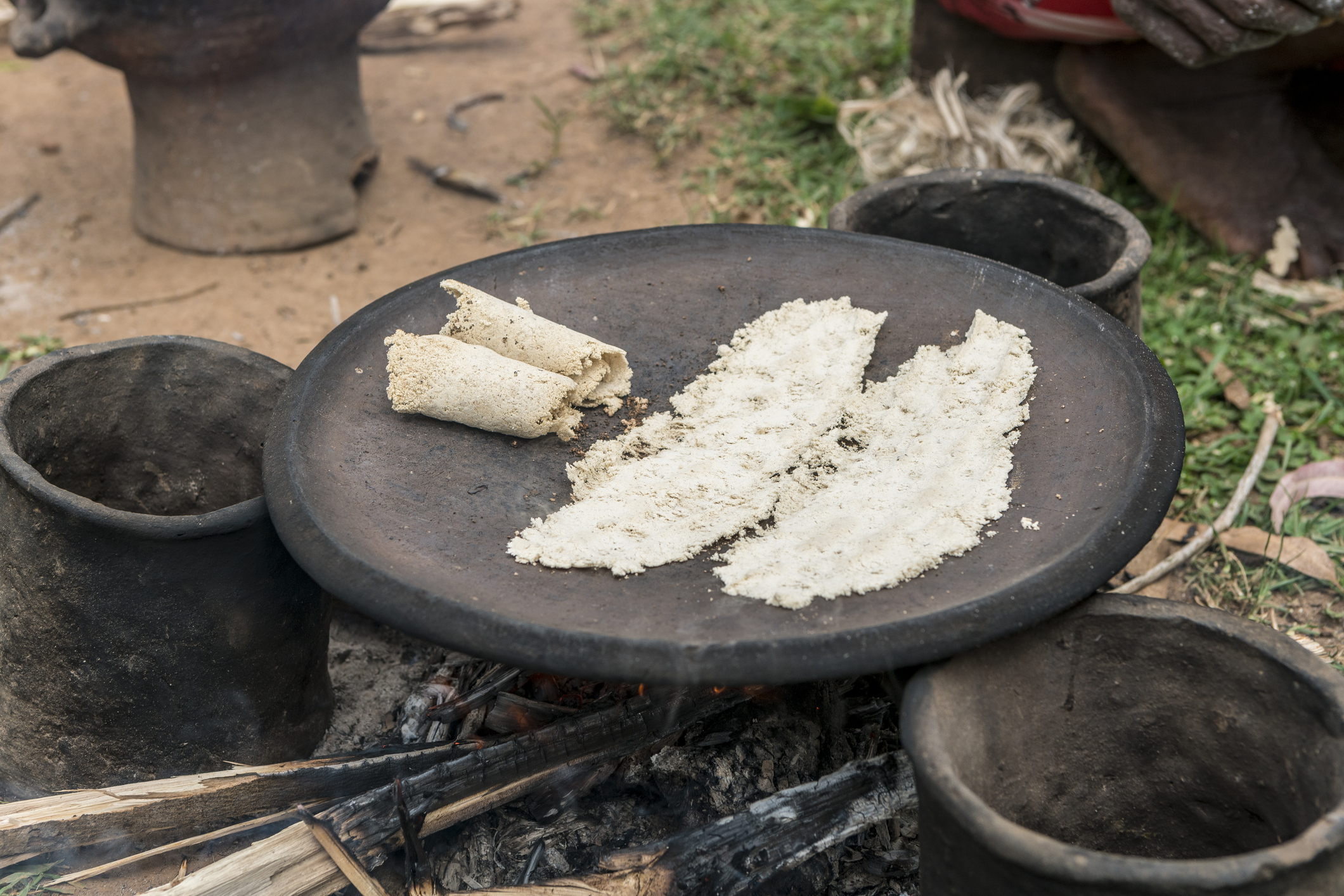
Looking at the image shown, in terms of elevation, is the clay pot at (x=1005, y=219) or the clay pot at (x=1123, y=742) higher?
the clay pot at (x=1005, y=219)

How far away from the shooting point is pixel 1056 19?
4027 mm

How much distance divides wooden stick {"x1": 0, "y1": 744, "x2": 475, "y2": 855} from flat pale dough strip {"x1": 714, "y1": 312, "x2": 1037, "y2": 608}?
808mm

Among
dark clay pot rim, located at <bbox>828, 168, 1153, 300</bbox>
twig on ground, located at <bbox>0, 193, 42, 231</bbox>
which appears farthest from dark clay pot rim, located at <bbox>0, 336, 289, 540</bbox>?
twig on ground, located at <bbox>0, 193, 42, 231</bbox>

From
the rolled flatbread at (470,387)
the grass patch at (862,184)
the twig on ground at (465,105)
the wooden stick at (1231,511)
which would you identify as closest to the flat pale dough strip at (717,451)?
the rolled flatbread at (470,387)

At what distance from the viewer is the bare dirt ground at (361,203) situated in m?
4.31

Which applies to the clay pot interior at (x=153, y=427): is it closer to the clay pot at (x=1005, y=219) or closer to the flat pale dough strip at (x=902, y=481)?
the flat pale dough strip at (x=902, y=481)

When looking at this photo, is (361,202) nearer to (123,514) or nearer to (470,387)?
(470,387)

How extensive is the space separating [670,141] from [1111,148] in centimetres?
199

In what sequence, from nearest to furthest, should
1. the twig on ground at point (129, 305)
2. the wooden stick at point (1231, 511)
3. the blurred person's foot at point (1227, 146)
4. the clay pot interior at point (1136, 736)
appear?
the clay pot interior at point (1136, 736) < the wooden stick at point (1231, 511) < the blurred person's foot at point (1227, 146) < the twig on ground at point (129, 305)

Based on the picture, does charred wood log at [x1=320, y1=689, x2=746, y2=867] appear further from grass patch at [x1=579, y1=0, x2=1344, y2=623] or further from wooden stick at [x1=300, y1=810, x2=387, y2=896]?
grass patch at [x1=579, y1=0, x2=1344, y2=623]

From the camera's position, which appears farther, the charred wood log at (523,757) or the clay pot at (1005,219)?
the clay pot at (1005,219)

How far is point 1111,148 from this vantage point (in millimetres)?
4418

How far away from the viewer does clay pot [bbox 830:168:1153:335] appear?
118 inches

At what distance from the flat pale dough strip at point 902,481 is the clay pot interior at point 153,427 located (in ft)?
4.19
